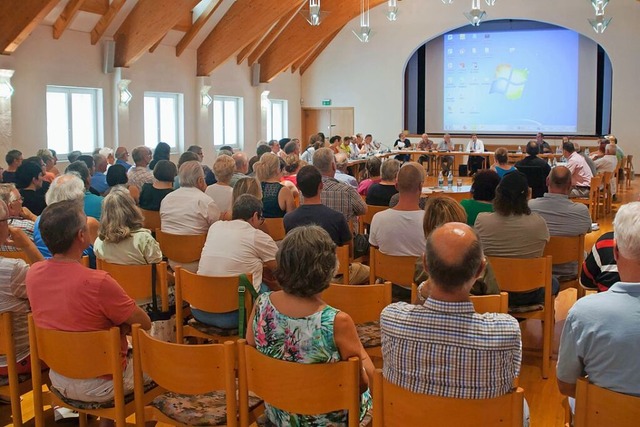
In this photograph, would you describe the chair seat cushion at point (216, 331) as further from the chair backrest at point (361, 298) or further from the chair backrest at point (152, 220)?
the chair backrest at point (152, 220)

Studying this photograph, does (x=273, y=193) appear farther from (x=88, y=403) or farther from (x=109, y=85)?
(x=109, y=85)

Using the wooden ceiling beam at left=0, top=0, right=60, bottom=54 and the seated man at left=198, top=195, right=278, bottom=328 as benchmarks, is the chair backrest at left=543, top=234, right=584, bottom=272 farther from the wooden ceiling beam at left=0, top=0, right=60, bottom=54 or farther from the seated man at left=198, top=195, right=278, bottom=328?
the wooden ceiling beam at left=0, top=0, right=60, bottom=54

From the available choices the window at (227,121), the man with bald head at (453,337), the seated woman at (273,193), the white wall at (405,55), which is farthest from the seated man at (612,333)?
the white wall at (405,55)

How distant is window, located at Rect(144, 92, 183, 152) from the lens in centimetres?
1446

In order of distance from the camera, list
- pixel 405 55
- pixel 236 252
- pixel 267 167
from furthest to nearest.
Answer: pixel 405 55
pixel 267 167
pixel 236 252

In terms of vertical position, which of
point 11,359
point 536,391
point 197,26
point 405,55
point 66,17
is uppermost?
point 405,55

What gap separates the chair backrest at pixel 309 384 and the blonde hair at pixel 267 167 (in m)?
3.46

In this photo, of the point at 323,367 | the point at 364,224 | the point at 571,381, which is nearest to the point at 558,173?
the point at 364,224

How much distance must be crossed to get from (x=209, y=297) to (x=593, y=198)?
8.45 meters

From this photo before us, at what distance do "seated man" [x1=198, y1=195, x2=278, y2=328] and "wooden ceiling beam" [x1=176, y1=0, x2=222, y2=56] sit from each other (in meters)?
10.9

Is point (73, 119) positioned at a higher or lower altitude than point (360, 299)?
higher

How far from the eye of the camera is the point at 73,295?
9.31 ft

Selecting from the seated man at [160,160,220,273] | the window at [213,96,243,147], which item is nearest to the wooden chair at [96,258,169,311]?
the seated man at [160,160,220,273]

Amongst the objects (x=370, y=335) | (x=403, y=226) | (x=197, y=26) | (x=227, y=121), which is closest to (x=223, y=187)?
(x=403, y=226)
